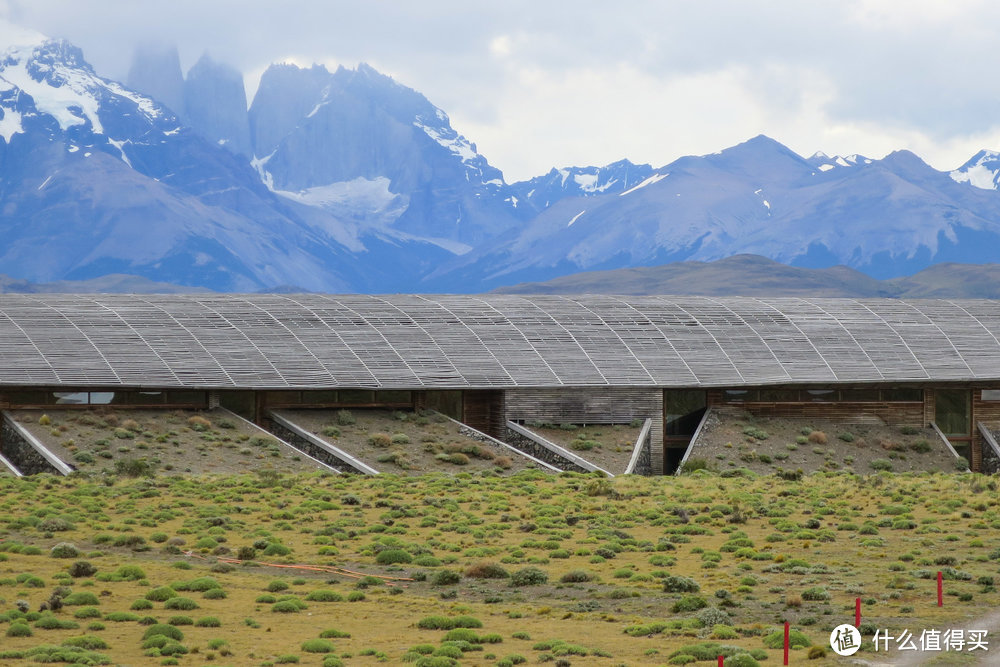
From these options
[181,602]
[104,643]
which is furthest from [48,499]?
[104,643]

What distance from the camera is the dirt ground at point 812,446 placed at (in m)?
66.4

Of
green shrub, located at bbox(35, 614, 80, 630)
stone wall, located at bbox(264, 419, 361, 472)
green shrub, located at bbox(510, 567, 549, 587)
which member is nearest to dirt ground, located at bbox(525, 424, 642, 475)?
stone wall, located at bbox(264, 419, 361, 472)

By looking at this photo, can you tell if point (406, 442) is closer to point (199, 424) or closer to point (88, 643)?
point (199, 424)

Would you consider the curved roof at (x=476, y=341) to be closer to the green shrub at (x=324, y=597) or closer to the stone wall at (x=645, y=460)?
the stone wall at (x=645, y=460)

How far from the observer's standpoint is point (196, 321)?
70375mm

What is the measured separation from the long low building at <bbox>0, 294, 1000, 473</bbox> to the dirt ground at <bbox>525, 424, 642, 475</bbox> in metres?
0.65

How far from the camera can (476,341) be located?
71.9 metres

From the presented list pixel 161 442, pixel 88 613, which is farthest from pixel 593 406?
pixel 88 613

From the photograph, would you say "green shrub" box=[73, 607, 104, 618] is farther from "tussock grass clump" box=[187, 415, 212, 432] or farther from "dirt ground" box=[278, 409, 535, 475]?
"tussock grass clump" box=[187, 415, 212, 432]

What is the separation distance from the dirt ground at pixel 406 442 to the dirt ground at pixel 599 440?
3.22m

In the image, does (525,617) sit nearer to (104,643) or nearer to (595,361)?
(104,643)

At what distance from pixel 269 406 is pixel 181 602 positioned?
34.4 m

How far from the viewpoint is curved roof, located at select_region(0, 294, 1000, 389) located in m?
65.6

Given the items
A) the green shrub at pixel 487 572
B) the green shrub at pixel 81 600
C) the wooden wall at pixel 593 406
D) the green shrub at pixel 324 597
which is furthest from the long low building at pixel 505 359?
the green shrub at pixel 324 597
